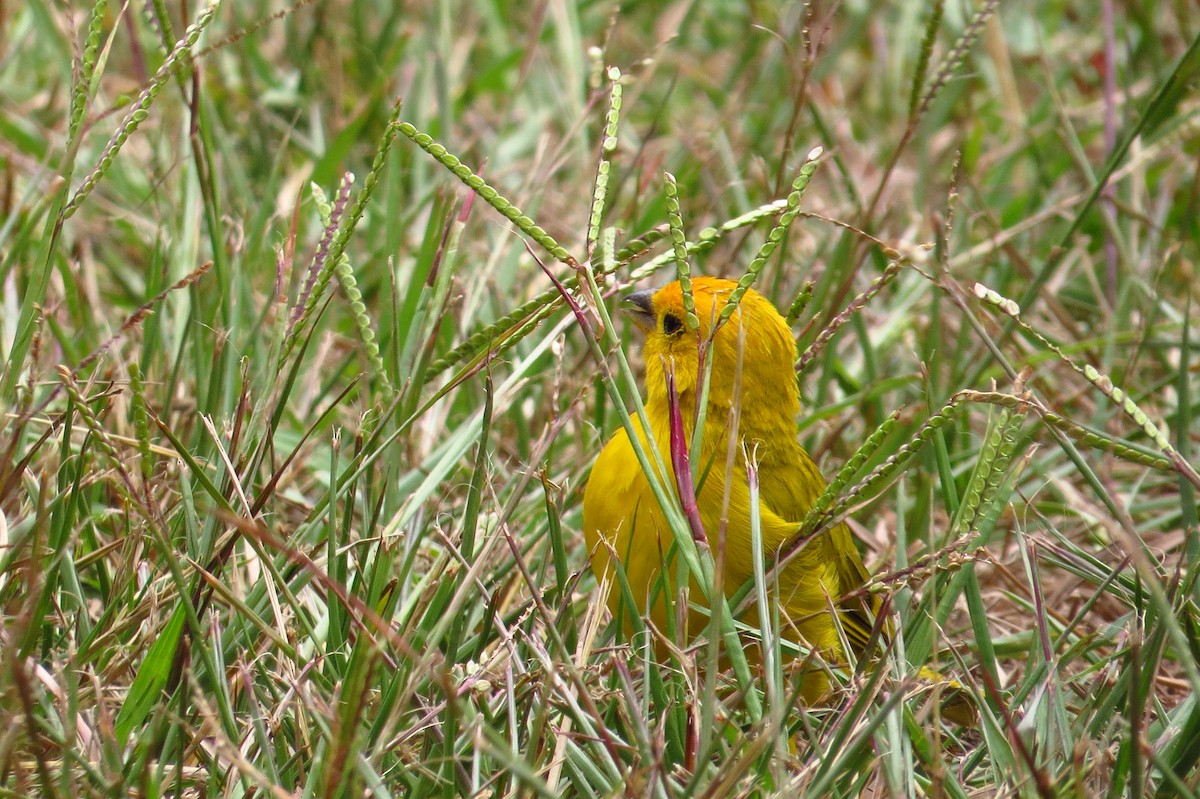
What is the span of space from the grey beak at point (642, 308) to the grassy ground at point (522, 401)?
64 mm

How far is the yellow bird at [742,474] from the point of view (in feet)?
8.19

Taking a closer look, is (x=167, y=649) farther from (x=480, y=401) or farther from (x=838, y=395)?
(x=838, y=395)

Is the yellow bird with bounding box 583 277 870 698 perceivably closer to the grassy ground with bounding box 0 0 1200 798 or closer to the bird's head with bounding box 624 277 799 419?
the bird's head with bounding box 624 277 799 419

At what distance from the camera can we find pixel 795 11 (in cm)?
529

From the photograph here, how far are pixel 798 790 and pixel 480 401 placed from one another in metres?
1.70

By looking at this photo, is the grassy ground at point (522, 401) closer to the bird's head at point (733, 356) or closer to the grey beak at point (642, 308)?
the grey beak at point (642, 308)

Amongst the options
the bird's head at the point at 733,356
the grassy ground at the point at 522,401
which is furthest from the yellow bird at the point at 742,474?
the grassy ground at the point at 522,401

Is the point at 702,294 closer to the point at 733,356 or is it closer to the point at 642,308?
the point at 733,356

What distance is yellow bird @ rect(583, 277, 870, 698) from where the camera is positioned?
2496 millimetres

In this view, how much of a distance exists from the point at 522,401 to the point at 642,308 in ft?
1.41

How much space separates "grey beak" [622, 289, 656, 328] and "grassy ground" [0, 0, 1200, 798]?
0.06 metres

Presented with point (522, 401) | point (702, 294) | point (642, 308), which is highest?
point (702, 294)

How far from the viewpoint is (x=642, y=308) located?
3.04m

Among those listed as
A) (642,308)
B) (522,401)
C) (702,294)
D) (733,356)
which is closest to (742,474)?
(733,356)
